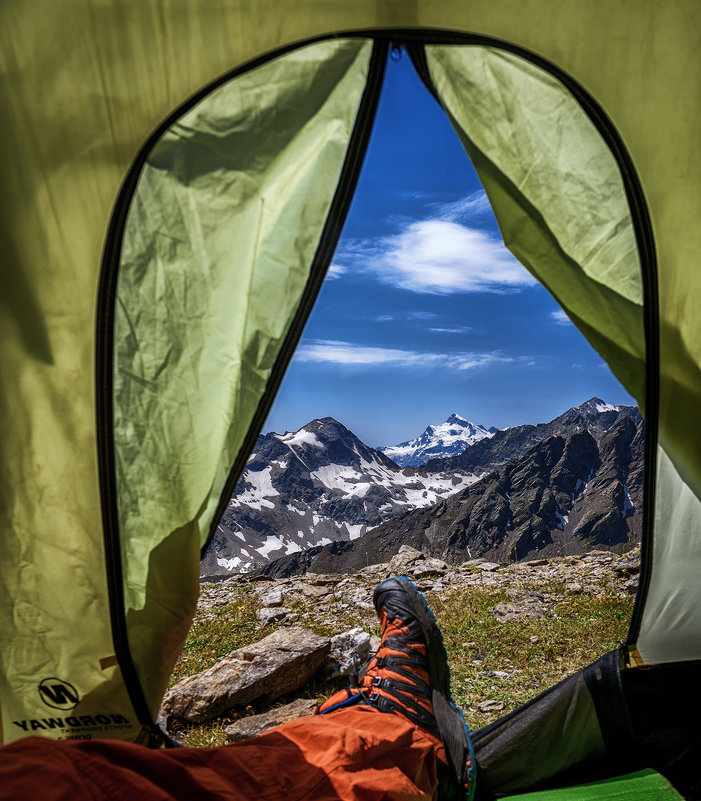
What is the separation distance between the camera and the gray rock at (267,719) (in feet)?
10.5

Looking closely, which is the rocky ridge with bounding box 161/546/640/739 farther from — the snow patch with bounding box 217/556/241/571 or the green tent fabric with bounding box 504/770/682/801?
the snow patch with bounding box 217/556/241/571

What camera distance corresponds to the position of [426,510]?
5054 inches

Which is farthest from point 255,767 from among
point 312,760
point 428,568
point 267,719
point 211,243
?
point 428,568

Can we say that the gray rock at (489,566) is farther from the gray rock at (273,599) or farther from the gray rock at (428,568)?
the gray rock at (273,599)

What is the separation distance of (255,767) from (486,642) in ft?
11.8

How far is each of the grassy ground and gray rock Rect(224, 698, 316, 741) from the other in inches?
4.8

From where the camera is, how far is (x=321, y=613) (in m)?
5.91

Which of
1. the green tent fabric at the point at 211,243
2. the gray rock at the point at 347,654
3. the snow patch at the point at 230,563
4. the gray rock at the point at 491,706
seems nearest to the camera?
the green tent fabric at the point at 211,243

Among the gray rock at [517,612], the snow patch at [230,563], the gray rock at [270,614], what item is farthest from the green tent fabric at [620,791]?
the snow patch at [230,563]

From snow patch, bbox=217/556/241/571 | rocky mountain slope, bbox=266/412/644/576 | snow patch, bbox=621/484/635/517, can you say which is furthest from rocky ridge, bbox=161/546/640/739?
snow patch, bbox=217/556/241/571

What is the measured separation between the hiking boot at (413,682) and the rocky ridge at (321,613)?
1.07 metres

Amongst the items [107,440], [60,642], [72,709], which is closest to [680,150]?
[107,440]

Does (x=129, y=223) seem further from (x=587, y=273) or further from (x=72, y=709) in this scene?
(x=72, y=709)

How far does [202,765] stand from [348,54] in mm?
2310
